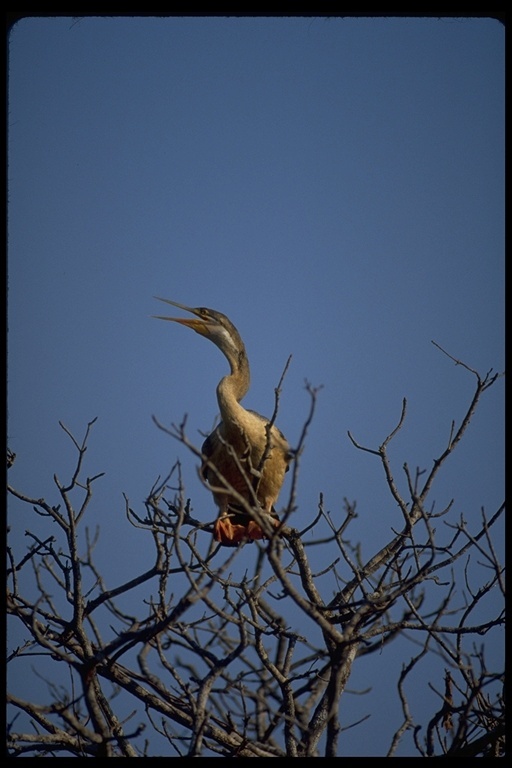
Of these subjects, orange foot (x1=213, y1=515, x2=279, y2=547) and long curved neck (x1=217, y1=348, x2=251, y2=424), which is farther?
long curved neck (x1=217, y1=348, x2=251, y2=424)

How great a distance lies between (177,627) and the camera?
Result: 3.65 m

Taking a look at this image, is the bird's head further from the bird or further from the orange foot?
the orange foot

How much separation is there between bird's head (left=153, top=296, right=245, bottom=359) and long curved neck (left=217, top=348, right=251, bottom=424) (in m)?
0.05

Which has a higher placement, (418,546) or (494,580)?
(418,546)

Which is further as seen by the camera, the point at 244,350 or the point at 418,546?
the point at 244,350

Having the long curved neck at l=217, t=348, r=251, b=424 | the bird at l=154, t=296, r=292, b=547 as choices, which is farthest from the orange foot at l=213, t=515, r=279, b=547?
the long curved neck at l=217, t=348, r=251, b=424

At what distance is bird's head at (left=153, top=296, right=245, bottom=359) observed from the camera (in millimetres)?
6031

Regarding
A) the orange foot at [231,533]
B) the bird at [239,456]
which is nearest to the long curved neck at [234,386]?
the bird at [239,456]

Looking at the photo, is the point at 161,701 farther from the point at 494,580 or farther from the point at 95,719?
the point at 494,580

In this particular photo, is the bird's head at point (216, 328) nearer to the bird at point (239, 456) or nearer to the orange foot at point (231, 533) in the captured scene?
the bird at point (239, 456)

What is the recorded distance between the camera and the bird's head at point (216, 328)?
6031mm

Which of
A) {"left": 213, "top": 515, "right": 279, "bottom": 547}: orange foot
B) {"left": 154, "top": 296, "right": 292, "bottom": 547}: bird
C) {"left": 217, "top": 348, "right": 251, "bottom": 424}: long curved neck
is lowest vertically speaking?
{"left": 213, "top": 515, "right": 279, "bottom": 547}: orange foot

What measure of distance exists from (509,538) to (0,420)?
2381 millimetres
